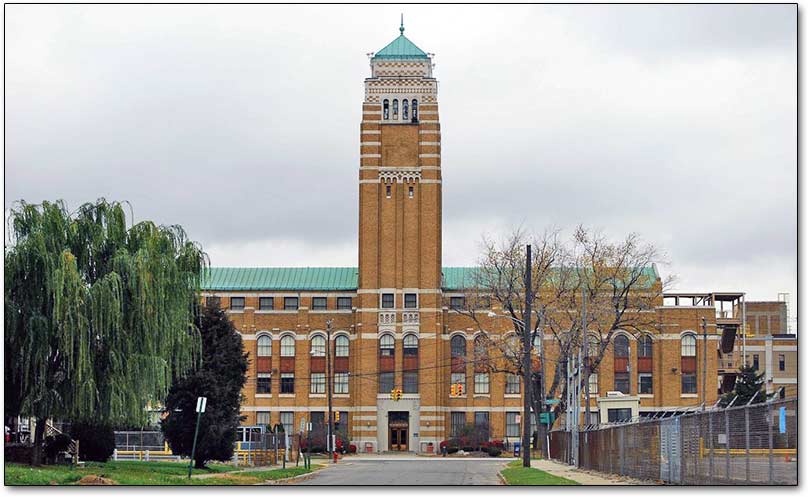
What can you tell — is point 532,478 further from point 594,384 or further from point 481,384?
point 594,384

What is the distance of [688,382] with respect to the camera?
102 m

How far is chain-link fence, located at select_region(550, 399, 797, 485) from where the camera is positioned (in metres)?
20.7

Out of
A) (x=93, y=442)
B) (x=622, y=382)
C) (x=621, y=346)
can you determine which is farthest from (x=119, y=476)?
(x=621, y=346)

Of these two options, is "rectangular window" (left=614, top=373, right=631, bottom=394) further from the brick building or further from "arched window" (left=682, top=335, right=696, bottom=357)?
"arched window" (left=682, top=335, right=696, bottom=357)

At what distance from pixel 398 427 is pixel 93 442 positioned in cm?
5860

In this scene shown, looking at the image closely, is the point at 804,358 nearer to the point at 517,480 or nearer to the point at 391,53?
the point at 517,480

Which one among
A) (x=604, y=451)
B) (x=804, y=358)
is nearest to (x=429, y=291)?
(x=604, y=451)

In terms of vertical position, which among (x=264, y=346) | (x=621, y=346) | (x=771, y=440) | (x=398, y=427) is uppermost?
Answer: (x=621, y=346)

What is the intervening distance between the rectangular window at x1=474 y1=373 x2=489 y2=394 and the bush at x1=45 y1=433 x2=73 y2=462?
65.8m

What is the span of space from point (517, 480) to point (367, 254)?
6176 centimetres

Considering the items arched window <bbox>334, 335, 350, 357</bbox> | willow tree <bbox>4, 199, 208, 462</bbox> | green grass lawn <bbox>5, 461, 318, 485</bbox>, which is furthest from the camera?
arched window <bbox>334, 335, 350, 357</bbox>

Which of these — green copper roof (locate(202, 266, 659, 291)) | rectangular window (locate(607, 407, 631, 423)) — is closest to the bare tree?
rectangular window (locate(607, 407, 631, 423))

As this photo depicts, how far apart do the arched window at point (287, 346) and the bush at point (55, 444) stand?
63615mm

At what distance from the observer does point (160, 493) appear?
26.7 m
